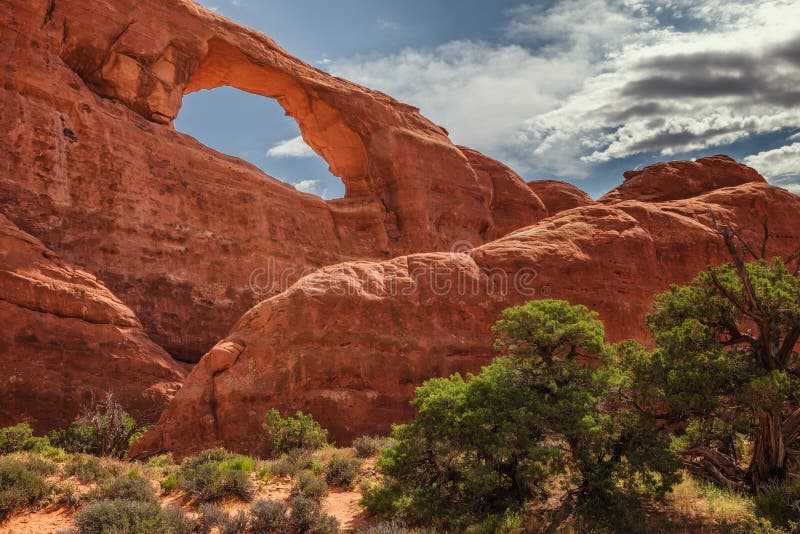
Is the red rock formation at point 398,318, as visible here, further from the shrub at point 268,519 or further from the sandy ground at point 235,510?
the shrub at point 268,519

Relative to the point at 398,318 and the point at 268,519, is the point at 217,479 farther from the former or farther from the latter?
the point at 398,318

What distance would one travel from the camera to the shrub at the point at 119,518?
968 cm

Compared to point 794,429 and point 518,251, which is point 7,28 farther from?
point 794,429

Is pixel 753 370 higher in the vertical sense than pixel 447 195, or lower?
lower

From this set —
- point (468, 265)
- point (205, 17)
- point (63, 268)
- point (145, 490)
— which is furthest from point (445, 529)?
point (205, 17)

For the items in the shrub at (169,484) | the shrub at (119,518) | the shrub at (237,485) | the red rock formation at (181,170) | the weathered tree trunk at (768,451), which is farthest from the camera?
the red rock formation at (181,170)

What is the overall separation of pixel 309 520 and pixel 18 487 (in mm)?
5967

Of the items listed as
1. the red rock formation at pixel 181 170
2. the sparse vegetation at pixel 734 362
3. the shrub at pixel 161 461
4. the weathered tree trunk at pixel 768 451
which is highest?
the red rock formation at pixel 181 170

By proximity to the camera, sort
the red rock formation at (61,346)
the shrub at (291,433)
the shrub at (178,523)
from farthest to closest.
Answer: the red rock formation at (61,346), the shrub at (291,433), the shrub at (178,523)

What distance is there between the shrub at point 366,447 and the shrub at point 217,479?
3044 millimetres

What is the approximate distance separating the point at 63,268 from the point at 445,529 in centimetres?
1722

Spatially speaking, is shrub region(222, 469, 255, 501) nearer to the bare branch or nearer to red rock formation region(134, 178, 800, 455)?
red rock formation region(134, 178, 800, 455)

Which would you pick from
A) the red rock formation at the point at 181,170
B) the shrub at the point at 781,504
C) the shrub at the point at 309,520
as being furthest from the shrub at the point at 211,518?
the red rock formation at the point at 181,170

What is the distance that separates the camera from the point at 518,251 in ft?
70.7
